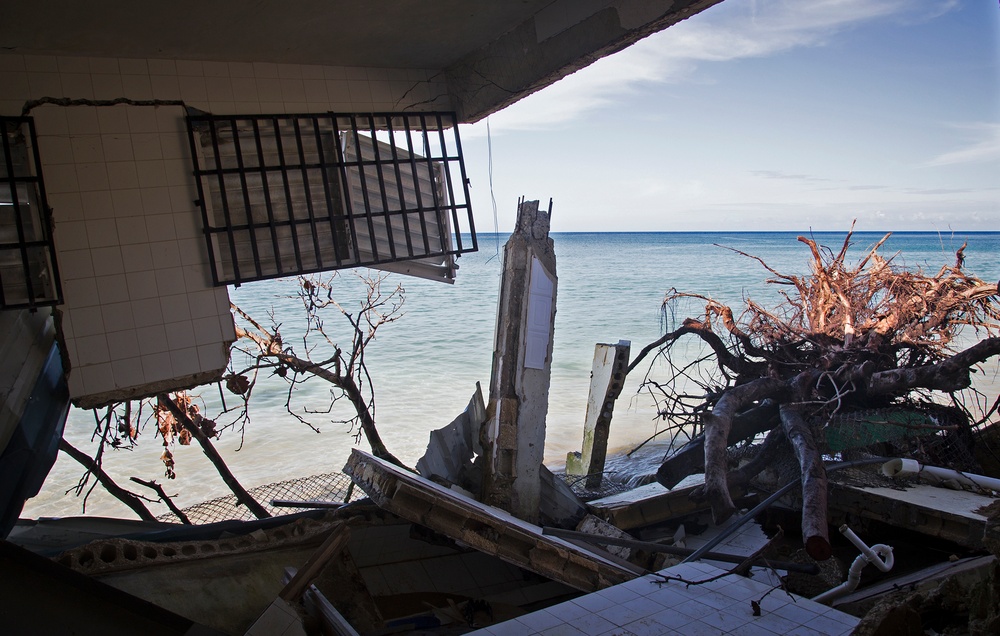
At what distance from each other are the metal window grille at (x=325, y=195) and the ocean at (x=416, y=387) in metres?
1.03

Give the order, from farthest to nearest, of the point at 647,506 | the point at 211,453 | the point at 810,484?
1. the point at 211,453
2. the point at 647,506
3. the point at 810,484

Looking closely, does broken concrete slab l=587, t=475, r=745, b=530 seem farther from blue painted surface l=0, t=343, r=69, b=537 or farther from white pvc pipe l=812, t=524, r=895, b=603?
blue painted surface l=0, t=343, r=69, b=537

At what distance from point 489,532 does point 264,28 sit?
345 centimetres

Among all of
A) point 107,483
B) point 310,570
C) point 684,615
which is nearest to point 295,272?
point 310,570

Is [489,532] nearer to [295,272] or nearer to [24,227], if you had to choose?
[295,272]

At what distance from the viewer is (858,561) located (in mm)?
3412

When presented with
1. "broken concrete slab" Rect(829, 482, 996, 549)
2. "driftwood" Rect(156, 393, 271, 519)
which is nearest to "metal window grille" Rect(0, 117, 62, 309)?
"driftwood" Rect(156, 393, 271, 519)

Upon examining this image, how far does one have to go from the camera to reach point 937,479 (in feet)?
18.0

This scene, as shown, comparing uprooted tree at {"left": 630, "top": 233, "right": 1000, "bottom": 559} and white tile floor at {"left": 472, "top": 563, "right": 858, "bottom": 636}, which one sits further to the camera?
uprooted tree at {"left": 630, "top": 233, "right": 1000, "bottom": 559}

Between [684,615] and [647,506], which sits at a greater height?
[684,615]

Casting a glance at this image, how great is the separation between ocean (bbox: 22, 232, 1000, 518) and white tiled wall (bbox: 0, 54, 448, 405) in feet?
7.02

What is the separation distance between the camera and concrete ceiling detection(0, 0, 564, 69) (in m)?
3.75

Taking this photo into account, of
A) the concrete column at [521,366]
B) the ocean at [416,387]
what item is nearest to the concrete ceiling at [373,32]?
the concrete column at [521,366]

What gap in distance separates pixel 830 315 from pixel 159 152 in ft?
22.3
